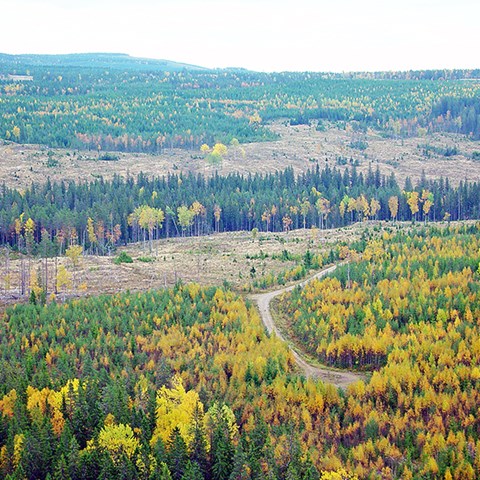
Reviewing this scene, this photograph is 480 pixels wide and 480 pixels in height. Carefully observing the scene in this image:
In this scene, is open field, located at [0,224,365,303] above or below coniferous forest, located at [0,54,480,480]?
below

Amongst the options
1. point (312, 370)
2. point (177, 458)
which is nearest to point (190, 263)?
point (312, 370)

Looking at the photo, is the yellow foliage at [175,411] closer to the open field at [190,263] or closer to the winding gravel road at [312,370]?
the winding gravel road at [312,370]

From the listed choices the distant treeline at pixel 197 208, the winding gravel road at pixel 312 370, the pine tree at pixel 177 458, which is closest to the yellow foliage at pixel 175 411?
the pine tree at pixel 177 458

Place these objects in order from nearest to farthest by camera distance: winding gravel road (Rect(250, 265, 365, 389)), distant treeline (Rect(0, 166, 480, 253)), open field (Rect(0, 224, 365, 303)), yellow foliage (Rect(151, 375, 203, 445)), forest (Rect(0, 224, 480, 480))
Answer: forest (Rect(0, 224, 480, 480)) → yellow foliage (Rect(151, 375, 203, 445)) → winding gravel road (Rect(250, 265, 365, 389)) → open field (Rect(0, 224, 365, 303)) → distant treeline (Rect(0, 166, 480, 253))

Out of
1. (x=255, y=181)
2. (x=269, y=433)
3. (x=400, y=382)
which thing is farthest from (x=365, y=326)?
(x=255, y=181)

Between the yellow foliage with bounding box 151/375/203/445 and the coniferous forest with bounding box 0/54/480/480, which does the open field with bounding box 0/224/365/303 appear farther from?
the yellow foliage with bounding box 151/375/203/445

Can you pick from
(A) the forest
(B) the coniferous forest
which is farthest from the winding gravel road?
(A) the forest
